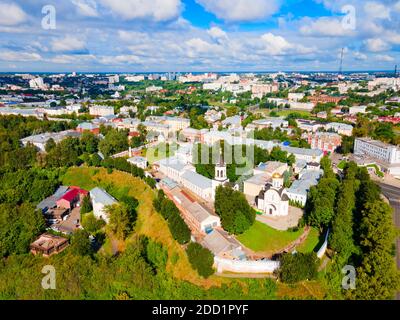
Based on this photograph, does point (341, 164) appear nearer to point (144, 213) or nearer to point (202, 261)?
point (144, 213)

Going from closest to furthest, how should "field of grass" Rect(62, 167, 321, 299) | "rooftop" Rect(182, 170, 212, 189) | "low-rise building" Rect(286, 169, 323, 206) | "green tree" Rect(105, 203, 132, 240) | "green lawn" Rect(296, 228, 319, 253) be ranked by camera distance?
"field of grass" Rect(62, 167, 321, 299), "green lawn" Rect(296, 228, 319, 253), "green tree" Rect(105, 203, 132, 240), "low-rise building" Rect(286, 169, 323, 206), "rooftop" Rect(182, 170, 212, 189)

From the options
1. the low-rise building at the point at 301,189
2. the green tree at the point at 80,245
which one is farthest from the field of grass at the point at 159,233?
the low-rise building at the point at 301,189

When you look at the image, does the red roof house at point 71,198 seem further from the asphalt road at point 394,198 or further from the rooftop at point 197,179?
the asphalt road at point 394,198

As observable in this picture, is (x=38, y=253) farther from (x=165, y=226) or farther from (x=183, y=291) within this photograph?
(x=183, y=291)

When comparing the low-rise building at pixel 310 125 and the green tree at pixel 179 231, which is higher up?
the low-rise building at pixel 310 125

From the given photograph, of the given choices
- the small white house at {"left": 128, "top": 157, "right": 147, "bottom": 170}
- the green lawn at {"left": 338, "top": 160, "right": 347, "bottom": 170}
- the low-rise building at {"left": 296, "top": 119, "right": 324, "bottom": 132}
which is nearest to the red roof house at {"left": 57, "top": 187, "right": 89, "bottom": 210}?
the small white house at {"left": 128, "top": 157, "right": 147, "bottom": 170}

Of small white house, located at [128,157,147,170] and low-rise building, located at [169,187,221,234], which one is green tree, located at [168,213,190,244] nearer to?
low-rise building, located at [169,187,221,234]

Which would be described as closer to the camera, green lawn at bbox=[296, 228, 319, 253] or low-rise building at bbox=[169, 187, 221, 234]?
green lawn at bbox=[296, 228, 319, 253]

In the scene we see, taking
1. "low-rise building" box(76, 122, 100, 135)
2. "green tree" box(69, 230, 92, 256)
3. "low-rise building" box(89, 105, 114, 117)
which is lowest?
"green tree" box(69, 230, 92, 256)
